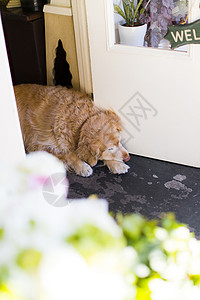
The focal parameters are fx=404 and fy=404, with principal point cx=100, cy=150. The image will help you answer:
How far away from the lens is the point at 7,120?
1.12 m

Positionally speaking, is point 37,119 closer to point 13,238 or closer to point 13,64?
point 13,64

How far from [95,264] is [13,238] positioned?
24 centimetres

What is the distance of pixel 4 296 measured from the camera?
1007 millimetres

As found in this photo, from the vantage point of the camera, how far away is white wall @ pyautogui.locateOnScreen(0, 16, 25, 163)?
106 cm

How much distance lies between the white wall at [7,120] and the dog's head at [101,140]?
0.61 m

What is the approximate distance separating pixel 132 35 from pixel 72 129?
1.57ft

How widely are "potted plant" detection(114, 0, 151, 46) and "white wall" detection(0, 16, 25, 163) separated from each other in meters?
0.73

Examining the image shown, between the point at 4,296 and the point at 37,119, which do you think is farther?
the point at 37,119

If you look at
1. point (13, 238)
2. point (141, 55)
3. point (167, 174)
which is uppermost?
point (141, 55)

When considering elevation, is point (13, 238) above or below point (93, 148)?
above

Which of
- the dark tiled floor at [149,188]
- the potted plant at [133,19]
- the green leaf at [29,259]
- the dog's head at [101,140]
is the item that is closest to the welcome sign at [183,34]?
the potted plant at [133,19]

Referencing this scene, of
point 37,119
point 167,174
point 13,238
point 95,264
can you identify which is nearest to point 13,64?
point 37,119

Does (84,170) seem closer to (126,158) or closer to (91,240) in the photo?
(126,158)

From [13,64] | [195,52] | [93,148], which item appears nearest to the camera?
[195,52]
